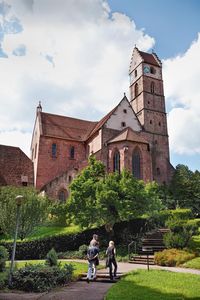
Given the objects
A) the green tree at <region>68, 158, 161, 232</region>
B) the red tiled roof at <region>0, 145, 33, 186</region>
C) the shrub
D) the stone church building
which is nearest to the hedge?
the green tree at <region>68, 158, 161, 232</region>

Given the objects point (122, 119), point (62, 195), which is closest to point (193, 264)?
point (62, 195)

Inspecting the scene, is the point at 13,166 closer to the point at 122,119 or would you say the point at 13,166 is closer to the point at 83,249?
the point at 122,119

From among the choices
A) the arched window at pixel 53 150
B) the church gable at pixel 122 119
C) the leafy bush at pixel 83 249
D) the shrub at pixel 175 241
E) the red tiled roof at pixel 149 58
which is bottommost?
the leafy bush at pixel 83 249

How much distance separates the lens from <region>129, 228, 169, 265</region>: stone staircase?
1922cm

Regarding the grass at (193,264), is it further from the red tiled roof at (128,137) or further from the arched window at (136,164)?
the red tiled roof at (128,137)

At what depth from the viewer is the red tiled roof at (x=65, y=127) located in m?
44.2

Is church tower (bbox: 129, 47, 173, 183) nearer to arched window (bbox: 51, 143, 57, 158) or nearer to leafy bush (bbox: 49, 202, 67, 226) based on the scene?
arched window (bbox: 51, 143, 57, 158)

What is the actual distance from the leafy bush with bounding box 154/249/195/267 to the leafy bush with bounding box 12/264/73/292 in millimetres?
6676

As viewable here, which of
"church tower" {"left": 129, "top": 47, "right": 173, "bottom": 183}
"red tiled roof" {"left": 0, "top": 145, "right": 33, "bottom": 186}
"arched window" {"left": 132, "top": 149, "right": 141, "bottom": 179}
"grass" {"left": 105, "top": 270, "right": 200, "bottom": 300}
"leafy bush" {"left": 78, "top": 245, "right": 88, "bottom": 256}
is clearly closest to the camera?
"grass" {"left": 105, "top": 270, "right": 200, "bottom": 300}

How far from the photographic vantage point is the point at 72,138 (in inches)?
1762

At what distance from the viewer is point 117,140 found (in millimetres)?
38031

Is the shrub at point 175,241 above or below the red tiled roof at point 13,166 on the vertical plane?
below

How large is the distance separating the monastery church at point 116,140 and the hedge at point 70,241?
454 inches

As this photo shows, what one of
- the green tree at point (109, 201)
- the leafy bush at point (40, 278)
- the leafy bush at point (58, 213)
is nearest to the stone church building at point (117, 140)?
the leafy bush at point (58, 213)
